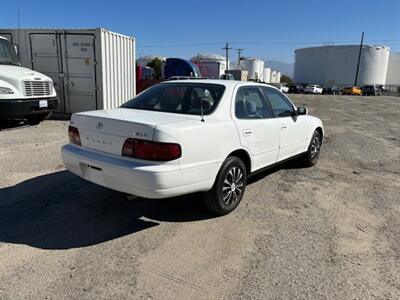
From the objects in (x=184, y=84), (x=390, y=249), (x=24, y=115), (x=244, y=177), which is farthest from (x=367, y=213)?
(x=24, y=115)

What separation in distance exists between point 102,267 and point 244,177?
2077mm

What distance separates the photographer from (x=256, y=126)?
4629 mm

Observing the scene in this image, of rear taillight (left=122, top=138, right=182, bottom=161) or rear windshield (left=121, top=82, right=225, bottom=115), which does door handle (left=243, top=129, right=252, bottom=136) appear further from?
rear taillight (left=122, top=138, right=182, bottom=161)

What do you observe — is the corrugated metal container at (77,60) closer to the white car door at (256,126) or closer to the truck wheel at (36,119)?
the truck wheel at (36,119)

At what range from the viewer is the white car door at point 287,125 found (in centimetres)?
529

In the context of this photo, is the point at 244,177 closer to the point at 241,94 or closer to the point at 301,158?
the point at 241,94

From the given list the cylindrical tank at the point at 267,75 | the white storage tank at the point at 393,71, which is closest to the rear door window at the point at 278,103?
the white storage tank at the point at 393,71

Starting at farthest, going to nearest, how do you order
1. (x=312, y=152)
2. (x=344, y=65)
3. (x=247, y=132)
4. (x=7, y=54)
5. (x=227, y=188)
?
(x=344, y=65) → (x=7, y=54) → (x=312, y=152) → (x=247, y=132) → (x=227, y=188)

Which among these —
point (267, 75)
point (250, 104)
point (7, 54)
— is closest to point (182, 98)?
point (250, 104)

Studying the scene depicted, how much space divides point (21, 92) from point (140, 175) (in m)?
7.15

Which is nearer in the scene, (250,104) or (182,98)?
(182,98)

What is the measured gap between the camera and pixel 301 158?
6613 mm

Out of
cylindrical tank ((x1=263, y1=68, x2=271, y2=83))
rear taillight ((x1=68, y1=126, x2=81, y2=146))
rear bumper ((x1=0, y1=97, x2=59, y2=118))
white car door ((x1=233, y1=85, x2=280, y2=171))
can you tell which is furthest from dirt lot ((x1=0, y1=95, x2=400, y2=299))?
cylindrical tank ((x1=263, y1=68, x2=271, y2=83))

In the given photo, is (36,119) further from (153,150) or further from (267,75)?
(267,75)
